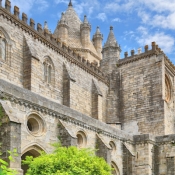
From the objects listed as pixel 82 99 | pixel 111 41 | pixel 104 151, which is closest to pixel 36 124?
pixel 104 151

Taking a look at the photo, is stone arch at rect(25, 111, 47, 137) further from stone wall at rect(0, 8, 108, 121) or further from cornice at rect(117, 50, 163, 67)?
cornice at rect(117, 50, 163, 67)

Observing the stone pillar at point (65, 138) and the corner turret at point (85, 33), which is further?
the corner turret at point (85, 33)

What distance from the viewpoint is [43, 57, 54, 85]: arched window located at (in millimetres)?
28969

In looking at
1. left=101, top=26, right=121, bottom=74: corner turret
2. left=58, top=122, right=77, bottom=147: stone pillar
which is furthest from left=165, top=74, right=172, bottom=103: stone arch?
left=58, top=122, right=77, bottom=147: stone pillar

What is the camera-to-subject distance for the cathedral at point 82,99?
57.2ft

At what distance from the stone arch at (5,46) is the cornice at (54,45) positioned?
1130mm

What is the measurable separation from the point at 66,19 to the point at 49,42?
57.5 feet

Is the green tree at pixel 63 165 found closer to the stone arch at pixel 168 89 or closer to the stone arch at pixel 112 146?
the stone arch at pixel 112 146

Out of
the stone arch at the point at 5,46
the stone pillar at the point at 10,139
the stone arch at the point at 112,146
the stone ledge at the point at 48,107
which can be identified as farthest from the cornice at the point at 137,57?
the stone pillar at the point at 10,139

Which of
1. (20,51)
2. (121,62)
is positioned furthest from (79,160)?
(121,62)

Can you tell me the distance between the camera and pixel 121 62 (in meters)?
36.2

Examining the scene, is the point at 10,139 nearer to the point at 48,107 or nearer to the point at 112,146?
the point at 48,107

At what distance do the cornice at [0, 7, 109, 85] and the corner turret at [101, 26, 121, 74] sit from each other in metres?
1.16

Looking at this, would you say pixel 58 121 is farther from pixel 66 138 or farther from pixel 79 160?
pixel 79 160
